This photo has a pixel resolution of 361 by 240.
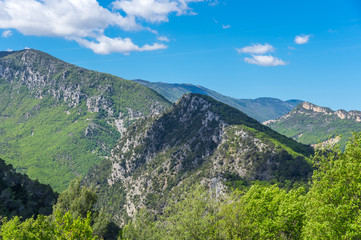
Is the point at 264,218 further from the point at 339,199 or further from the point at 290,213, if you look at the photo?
the point at 339,199

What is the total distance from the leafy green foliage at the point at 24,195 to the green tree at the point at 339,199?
242 feet

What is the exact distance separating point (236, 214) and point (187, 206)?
970cm

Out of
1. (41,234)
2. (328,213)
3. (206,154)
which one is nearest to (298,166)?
(206,154)

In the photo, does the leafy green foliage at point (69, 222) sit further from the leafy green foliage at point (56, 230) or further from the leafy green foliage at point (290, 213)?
the leafy green foliage at point (290, 213)

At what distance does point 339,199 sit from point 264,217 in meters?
11.9

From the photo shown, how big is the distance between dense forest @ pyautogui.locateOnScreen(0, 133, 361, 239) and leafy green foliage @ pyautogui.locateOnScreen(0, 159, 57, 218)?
30897 millimetres

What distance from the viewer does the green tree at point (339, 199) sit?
25.1 metres

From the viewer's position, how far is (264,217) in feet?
120

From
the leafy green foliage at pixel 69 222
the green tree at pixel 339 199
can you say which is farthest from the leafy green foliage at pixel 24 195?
the green tree at pixel 339 199

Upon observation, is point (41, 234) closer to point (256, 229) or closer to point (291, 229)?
point (256, 229)

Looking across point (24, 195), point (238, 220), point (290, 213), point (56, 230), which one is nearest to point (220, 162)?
point (24, 195)

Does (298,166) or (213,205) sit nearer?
(213,205)

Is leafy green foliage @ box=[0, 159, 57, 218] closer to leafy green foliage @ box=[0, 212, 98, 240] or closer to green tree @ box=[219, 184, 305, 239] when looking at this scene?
leafy green foliage @ box=[0, 212, 98, 240]

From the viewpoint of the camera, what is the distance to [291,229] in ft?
112
